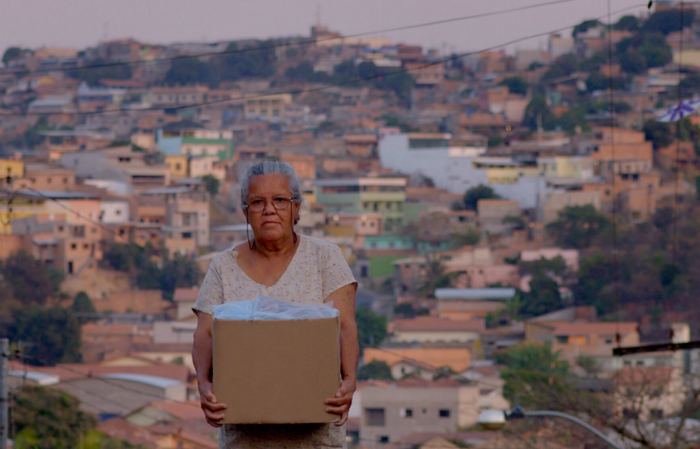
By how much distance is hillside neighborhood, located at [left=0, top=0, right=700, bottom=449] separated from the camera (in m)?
17.7

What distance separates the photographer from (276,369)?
5.40ft

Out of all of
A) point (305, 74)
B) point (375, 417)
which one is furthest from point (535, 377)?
point (305, 74)

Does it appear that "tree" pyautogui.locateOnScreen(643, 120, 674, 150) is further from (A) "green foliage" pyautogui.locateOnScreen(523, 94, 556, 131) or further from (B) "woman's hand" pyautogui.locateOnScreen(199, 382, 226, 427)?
(B) "woman's hand" pyautogui.locateOnScreen(199, 382, 226, 427)

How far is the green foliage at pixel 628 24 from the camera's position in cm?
6212

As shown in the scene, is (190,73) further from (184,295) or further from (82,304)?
(184,295)

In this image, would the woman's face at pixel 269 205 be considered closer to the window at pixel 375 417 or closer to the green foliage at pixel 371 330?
the window at pixel 375 417

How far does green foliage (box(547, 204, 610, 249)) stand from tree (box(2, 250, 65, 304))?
565 inches

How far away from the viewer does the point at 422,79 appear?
66312mm

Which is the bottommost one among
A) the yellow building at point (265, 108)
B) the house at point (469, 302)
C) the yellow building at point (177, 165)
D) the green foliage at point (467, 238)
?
the house at point (469, 302)

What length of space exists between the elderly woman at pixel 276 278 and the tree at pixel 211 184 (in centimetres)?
3899

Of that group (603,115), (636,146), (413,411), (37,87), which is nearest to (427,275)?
(636,146)

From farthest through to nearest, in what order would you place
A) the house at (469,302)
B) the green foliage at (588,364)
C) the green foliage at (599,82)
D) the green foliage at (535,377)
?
the green foliage at (599,82)
the house at (469,302)
the green foliage at (588,364)
the green foliage at (535,377)

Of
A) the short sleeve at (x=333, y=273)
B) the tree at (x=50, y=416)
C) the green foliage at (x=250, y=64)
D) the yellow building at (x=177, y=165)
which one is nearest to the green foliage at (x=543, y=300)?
the yellow building at (x=177, y=165)

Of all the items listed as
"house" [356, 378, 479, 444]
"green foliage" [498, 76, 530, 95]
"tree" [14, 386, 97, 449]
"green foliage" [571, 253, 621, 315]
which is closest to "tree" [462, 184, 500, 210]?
"green foliage" [571, 253, 621, 315]
